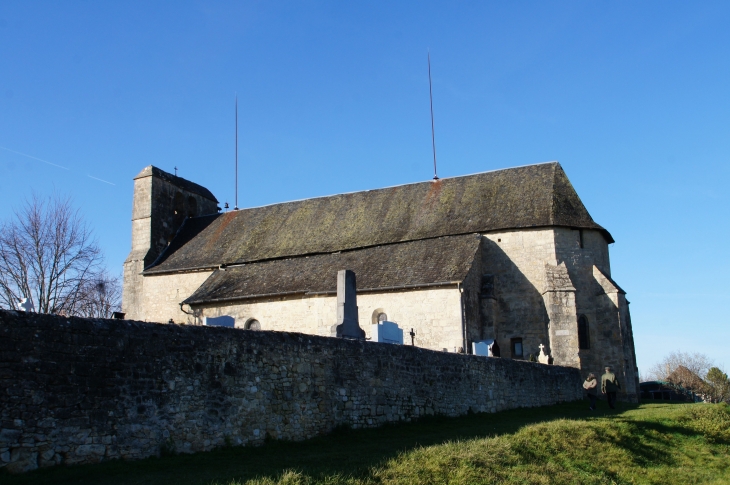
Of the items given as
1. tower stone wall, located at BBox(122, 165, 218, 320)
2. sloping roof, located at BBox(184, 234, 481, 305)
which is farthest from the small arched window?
Result: tower stone wall, located at BBox(122, 165, 218, 320)

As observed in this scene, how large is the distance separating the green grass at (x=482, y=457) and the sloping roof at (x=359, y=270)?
9303 mm

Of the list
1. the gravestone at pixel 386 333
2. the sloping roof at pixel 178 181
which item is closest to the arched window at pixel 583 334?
the gravestone at pixel 386 333

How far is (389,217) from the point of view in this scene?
33.2 metres

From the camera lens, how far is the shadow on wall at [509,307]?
28.5 m

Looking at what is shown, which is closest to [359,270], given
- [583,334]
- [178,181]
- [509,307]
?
[509,307]

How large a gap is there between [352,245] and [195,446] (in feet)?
70.7

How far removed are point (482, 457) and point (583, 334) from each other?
1930 cm

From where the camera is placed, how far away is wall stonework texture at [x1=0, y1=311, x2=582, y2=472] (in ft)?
28.2

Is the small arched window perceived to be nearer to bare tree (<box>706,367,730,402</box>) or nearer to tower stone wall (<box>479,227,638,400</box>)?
tower stone wall (<box>479,227,638,400</box>)

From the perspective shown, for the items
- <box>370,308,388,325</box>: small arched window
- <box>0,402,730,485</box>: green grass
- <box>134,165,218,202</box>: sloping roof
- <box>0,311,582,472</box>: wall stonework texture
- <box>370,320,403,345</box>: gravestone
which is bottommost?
<box>0,402,730,485</box>: green grass

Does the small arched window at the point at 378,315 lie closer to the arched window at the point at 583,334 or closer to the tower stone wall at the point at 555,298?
the tower stone wall at the point at 555,298

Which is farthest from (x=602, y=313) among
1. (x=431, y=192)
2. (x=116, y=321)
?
(x=116, y=321)

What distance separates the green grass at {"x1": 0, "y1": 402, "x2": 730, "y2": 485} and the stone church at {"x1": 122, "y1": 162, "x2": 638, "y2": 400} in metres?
8.99

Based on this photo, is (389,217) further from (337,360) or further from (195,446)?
(195,446)
